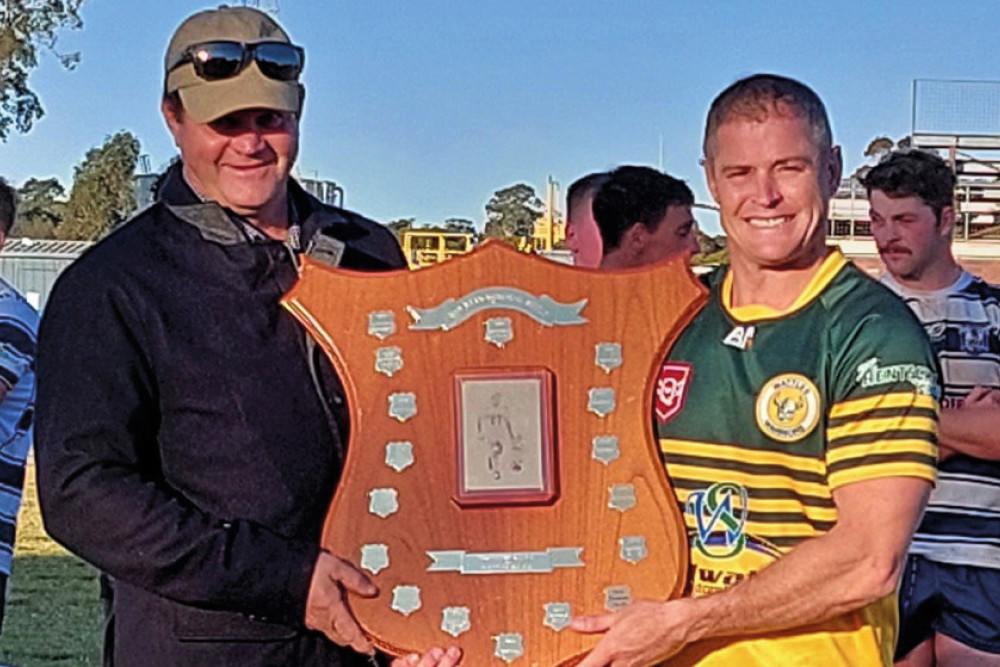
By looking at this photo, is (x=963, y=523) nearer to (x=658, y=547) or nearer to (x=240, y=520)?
(x=658, y=547)

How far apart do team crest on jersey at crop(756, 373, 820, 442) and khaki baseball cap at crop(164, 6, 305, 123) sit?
1.04 metres

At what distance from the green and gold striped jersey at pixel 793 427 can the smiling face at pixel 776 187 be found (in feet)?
0.26

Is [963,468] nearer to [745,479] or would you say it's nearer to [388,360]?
[745,479]

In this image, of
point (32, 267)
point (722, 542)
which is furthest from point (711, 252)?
point (32, 267)

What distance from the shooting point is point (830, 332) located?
2.58 metres

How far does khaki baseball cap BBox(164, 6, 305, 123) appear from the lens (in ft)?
9.10

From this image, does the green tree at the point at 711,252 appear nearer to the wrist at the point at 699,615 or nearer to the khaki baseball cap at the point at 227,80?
the wrist at the point at 699,615

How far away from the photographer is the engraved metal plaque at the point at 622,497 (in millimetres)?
2656

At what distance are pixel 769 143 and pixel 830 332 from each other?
348 millimetres

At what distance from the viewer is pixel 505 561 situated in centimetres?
266

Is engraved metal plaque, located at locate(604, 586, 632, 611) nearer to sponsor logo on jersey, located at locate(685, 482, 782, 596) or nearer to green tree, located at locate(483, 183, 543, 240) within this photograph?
sponsor logo on jersey, located at locate(685, 482, 782, 596)

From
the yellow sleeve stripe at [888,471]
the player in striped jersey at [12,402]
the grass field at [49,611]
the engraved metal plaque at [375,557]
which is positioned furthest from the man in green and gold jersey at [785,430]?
the grass field at [49,611]

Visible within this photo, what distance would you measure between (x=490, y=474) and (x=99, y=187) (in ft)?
171

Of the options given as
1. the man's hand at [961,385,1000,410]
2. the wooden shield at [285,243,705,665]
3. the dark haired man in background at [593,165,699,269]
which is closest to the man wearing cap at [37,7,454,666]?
the wooden shield at [285,243,705,665]
